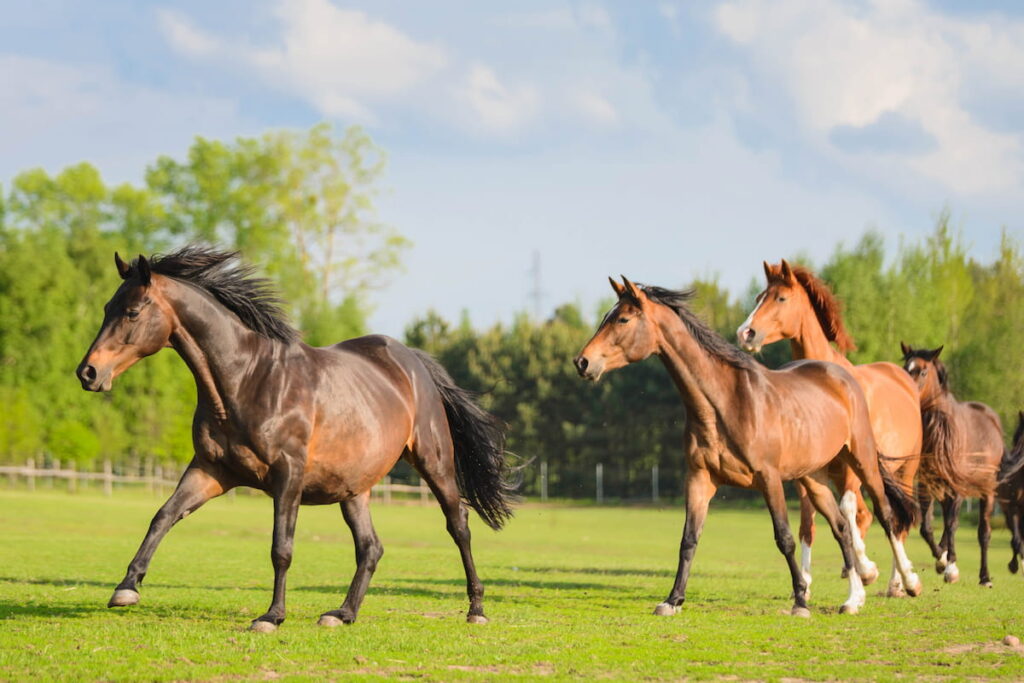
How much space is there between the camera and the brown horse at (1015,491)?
49.7ft

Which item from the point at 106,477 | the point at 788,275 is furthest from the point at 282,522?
the point at 106,477

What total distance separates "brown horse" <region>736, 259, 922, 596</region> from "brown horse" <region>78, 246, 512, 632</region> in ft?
15.9

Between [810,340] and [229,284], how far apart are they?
7.38 m

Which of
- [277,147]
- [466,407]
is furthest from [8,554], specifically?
[277,147]

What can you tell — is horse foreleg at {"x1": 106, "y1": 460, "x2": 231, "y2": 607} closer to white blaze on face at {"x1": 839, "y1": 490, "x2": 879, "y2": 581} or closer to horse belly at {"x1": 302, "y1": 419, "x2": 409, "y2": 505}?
horse belly at {"x1": 302, "y1": 419, "x2": 409, "y2": 505}

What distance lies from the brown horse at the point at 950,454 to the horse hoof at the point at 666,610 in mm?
5042

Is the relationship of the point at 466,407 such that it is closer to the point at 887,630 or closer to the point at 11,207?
the point at 887,630

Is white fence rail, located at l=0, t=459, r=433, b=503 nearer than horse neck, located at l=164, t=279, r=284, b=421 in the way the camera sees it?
No

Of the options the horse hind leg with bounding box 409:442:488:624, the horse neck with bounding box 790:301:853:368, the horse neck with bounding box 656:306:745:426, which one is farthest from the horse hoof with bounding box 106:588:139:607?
the horse neck with bounding box 790:301:853:368

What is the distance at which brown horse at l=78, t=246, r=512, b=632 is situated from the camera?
7582 millimetres

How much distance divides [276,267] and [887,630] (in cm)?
4657

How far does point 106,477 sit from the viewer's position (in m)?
45.2

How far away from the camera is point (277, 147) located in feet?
181

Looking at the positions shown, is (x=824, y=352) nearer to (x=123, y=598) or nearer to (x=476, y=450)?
(x=476, y=450)
